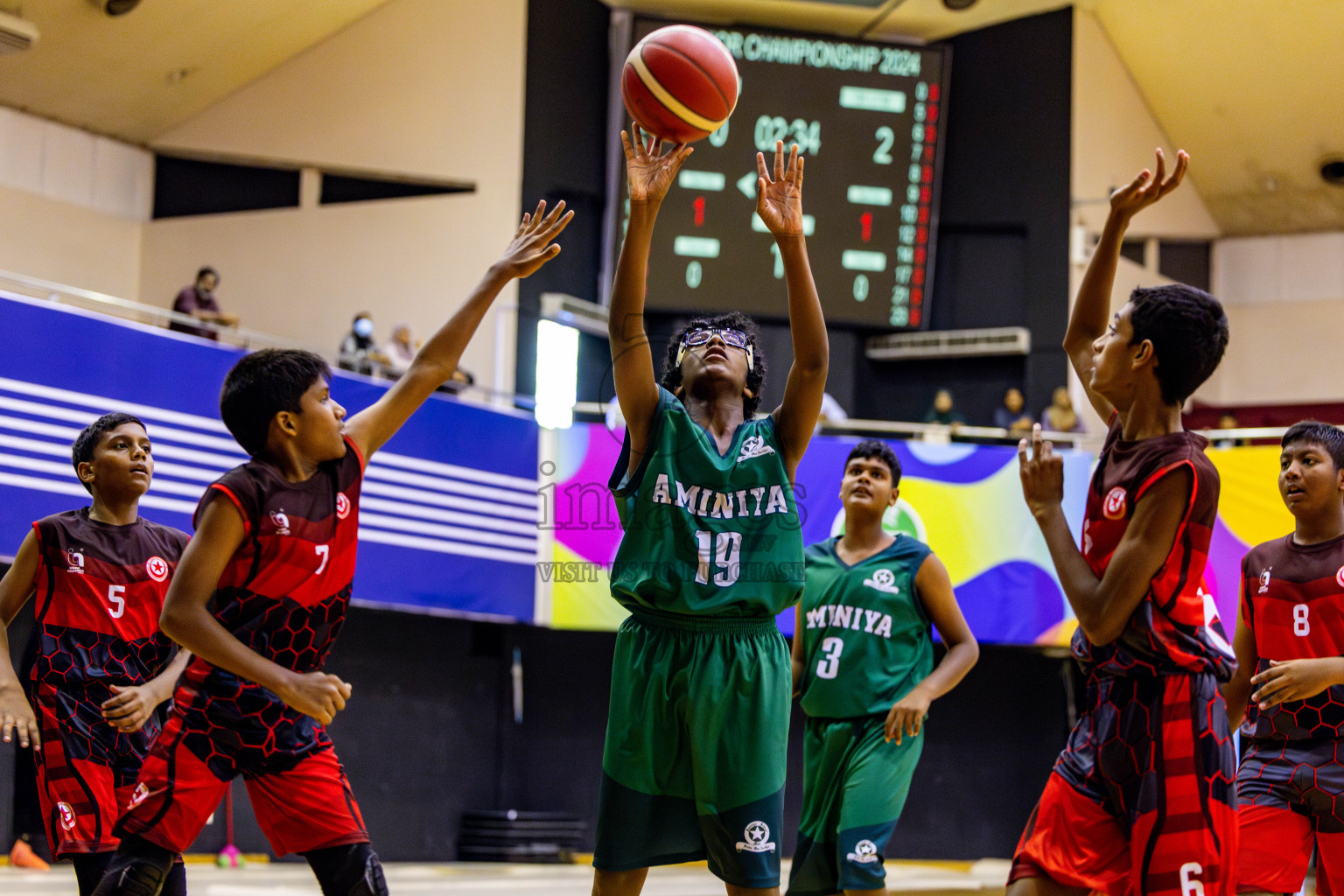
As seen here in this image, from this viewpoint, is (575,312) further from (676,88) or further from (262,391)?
(262,391)

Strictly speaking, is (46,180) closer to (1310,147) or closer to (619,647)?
(619,647)

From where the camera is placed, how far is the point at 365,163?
13758mm

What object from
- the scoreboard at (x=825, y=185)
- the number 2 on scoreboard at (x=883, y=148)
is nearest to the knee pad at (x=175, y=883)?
the scoreboard at (x=825, y=185)

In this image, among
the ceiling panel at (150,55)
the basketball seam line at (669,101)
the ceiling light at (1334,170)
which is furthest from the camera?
the ceiling light at (1334,170)

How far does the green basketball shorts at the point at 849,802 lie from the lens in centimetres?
505

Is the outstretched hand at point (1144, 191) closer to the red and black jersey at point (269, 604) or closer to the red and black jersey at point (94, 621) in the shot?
the red and black jersey at point (269, 604)

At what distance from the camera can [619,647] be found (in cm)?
375

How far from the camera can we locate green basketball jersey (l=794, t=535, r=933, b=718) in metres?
5.45

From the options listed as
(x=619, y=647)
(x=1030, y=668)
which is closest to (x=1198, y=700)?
(x=619, y=647)

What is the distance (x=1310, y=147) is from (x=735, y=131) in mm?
7279

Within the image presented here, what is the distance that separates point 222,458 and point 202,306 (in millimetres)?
2758

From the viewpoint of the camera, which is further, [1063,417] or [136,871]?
[1063,417]

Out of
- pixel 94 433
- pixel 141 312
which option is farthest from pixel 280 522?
pixel 141 312

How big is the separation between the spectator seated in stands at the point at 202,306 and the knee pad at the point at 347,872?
8.31m
